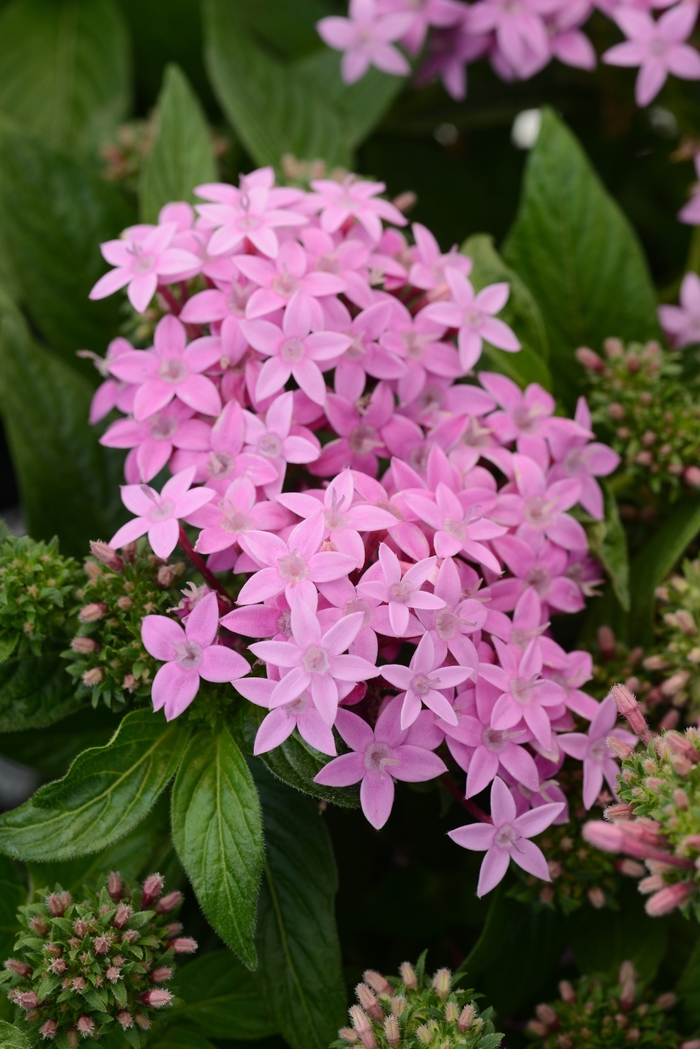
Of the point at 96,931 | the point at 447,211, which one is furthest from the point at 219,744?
the point at 447,211

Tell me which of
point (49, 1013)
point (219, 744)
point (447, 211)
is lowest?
point (49, 1013)

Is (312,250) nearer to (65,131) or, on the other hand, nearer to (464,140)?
(65,131)

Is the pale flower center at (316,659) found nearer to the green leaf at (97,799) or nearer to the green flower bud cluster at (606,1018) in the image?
the green leaf at (97,799)

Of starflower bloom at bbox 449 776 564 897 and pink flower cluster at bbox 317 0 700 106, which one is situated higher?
pink flower cluster at bbox 317 0 700 106

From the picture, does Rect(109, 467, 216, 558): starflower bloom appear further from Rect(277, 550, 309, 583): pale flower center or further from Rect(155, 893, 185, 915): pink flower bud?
Rect(155, 893, 185, 915): pink flower bud

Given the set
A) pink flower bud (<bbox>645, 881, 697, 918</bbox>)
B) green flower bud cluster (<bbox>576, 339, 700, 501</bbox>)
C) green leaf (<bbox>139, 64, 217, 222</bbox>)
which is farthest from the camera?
Result: green leaf (<bbox>139, 64, 217, 222</bbox>)

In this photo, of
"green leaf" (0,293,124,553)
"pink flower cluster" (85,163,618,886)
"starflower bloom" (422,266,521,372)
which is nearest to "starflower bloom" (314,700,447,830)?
"pink flower cluster" (85,163,618,886)

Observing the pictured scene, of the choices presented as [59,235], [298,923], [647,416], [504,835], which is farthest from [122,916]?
[59,235]

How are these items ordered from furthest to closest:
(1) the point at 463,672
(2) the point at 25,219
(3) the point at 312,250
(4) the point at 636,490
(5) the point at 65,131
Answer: (5) the point at 65,131 → (2) the point at 25,219 → (4) the point at 636,490 → (3) the point at 312,250 → (1) the point at 463,672
